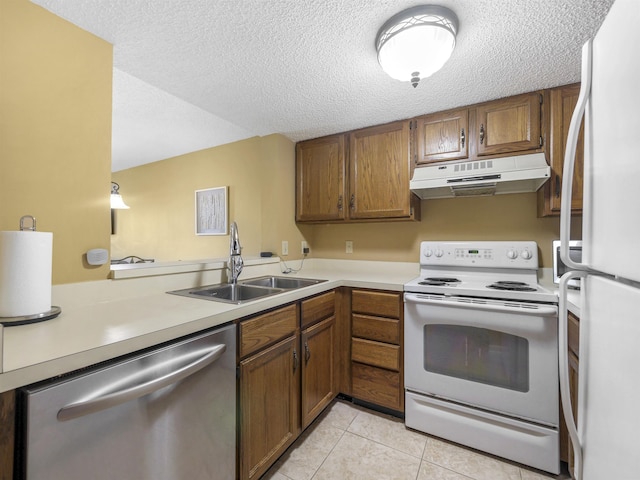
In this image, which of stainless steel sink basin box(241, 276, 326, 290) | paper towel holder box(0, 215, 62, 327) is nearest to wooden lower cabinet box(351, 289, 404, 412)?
stainless steel sink basin box(241, 276, 326, 290)

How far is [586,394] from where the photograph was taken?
70 cm

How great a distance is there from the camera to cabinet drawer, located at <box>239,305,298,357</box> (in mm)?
1224

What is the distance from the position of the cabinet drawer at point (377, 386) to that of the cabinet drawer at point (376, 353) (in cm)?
4

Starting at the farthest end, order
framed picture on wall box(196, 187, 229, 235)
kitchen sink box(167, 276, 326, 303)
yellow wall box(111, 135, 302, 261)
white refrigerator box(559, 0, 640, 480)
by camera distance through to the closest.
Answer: framed picture on wall box(196, 187, 229, 235) → yellow wall box(111, 135, 302, 261) → kitchen sink box(167, 276, 326, 303) → white refrigerator box(559, 0, 640, 480)

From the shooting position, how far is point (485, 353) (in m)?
1.58

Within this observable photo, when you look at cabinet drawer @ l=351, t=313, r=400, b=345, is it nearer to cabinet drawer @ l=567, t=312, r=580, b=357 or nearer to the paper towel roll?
cabinet drawer @ l=567, t=312, r=580, b=357

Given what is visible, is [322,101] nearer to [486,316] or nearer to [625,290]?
[486,316]

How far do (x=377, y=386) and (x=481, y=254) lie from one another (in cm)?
118

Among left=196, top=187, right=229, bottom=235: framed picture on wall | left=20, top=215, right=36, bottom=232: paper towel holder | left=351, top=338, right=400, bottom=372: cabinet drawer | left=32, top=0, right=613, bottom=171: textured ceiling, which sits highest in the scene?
left=32, top=0, right=613, bottom=171: textured ceiling

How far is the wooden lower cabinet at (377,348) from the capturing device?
181 cm

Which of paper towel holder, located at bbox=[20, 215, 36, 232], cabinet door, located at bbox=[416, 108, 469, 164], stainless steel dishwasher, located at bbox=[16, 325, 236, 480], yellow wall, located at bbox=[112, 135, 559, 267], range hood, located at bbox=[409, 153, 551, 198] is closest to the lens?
stainless steel dishwasher, located at bbox=[16, 325, 236, 480]

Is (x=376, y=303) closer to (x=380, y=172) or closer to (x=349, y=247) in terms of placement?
(x=349, y=247)

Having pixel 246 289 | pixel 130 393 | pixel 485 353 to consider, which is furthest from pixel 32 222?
pixel 485 353

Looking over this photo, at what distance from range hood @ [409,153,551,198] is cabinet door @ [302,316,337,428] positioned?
1.17 metres
